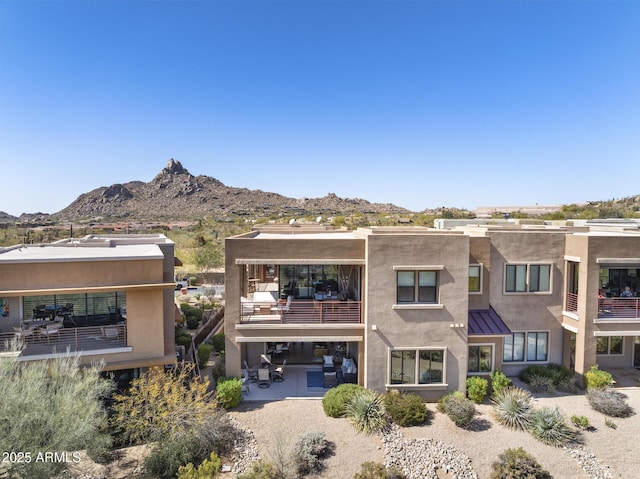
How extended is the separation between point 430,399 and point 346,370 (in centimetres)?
Answer: 423

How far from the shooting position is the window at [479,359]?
737 inches

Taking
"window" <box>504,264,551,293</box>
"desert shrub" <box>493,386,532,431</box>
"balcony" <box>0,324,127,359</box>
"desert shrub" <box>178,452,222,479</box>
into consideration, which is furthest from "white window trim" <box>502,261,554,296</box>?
"balcony" <box>0,324,127,359</box>

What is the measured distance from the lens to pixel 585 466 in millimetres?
13836

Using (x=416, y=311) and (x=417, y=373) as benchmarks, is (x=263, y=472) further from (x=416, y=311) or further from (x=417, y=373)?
(x=416, y=311)

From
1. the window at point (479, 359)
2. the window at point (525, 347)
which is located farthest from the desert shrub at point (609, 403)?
the window at point (479, 359)

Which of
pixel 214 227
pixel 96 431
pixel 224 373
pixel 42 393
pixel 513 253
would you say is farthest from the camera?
pixel 214 227

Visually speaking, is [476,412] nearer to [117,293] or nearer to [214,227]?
[117,293]

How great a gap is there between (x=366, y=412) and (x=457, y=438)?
3.74 meters

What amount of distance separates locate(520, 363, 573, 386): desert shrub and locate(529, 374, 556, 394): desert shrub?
12.7 inches

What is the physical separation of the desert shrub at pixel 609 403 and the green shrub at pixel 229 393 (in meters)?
16.5

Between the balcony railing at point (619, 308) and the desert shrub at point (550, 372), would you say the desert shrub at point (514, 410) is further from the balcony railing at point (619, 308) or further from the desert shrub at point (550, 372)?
the balcony railing at point (619, 308)

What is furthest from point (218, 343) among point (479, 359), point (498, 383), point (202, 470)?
point (498, 383)

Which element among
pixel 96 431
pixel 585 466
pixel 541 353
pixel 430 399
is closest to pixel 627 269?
pixel 541 353

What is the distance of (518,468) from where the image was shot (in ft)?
43.0
